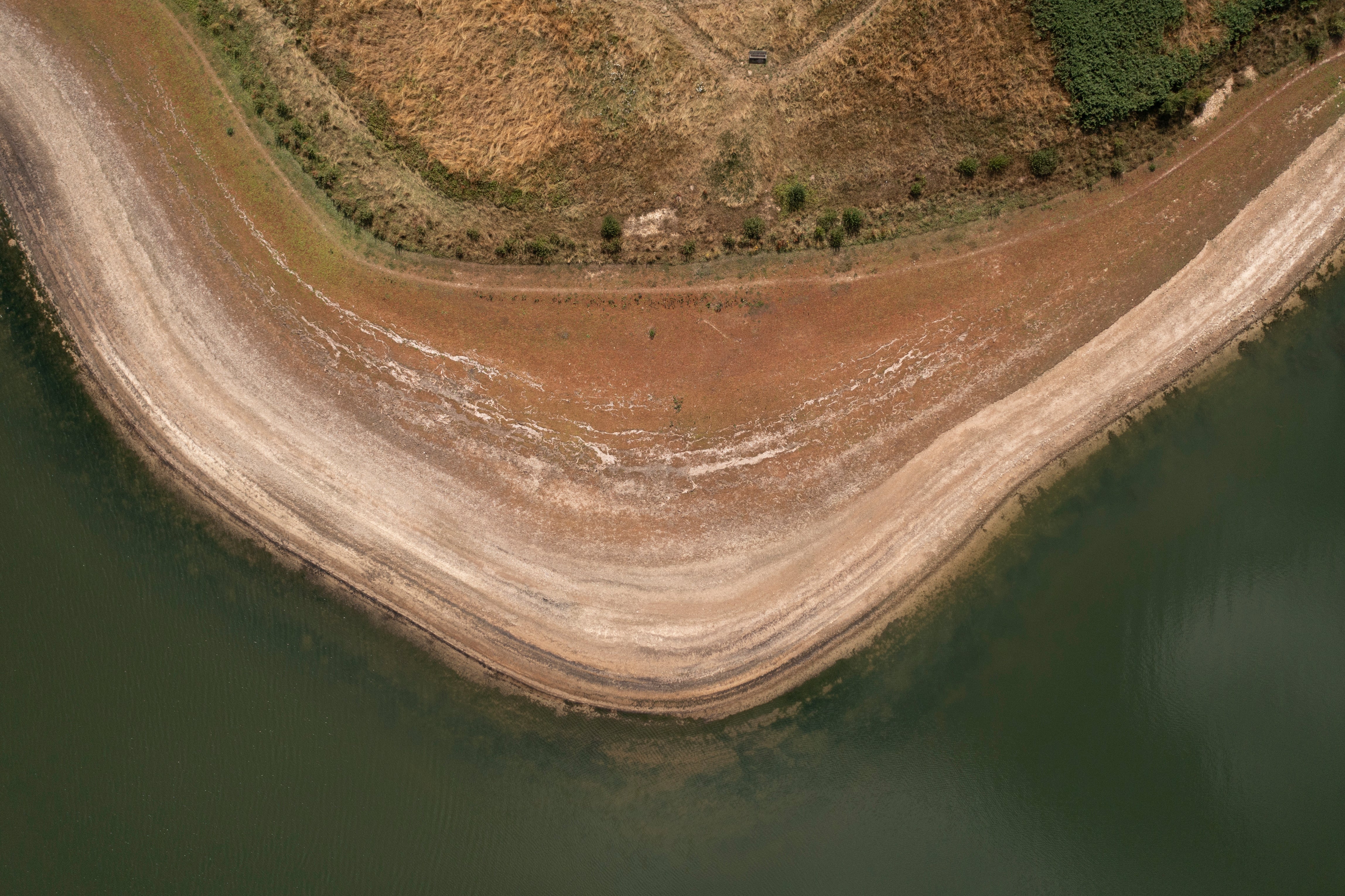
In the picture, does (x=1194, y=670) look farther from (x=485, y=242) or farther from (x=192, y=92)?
(x=192, y=92)

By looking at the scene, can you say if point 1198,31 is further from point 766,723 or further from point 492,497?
point 492,497

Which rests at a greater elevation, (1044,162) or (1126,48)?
(1126,48)

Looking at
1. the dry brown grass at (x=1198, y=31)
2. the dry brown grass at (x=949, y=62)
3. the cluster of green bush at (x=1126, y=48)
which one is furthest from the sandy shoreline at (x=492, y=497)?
the dry brown grass at (x=949, y=62)

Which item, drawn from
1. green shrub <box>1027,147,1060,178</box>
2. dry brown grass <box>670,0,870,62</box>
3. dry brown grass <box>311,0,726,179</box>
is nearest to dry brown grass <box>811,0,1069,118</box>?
dry brown grass <box>670,0,870,62</box>

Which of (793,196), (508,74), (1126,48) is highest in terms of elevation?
(1126,48)

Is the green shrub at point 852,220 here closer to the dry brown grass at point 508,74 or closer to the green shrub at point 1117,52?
the dry brown grass at point 508,74

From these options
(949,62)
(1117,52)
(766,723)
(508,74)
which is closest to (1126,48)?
(1117,52)
